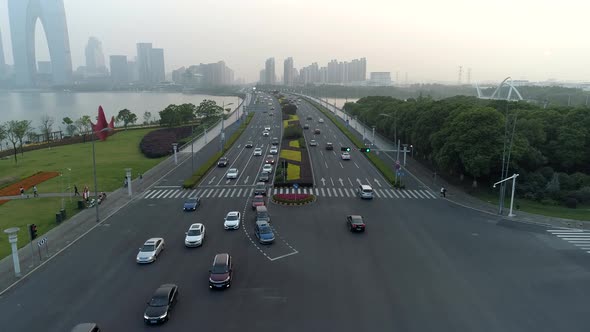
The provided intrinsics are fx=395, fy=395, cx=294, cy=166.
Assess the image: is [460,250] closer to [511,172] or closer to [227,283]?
[227,283]

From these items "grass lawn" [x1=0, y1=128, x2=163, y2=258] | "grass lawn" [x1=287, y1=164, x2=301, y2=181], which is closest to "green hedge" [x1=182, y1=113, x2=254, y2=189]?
"grass lawn" [x1=0, y1=128, x2=163, y2=258]

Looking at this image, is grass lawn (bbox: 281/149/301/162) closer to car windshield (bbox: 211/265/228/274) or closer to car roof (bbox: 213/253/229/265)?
car roof (bbox: 213/253/229/265)

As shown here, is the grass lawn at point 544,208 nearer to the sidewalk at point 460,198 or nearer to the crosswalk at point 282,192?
the sidewalk at point 460,198

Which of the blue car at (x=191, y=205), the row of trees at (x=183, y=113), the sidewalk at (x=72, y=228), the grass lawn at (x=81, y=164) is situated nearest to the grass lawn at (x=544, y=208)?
the blue car at (x=191, y=205)

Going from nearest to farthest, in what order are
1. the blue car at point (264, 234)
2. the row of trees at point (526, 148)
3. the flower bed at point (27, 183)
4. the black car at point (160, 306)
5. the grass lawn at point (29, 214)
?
the black car at point (160, 306) < the blue car at point (264, 234) < the grass lawn at point (29, 214) < the row of trees at point (526, 148) < the flower bed at point (27, 183)

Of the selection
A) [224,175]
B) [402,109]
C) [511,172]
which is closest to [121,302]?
[224,175]

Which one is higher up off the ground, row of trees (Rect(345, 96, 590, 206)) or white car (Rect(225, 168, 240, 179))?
row of trees (Rect(345, 96, 590, 206))
